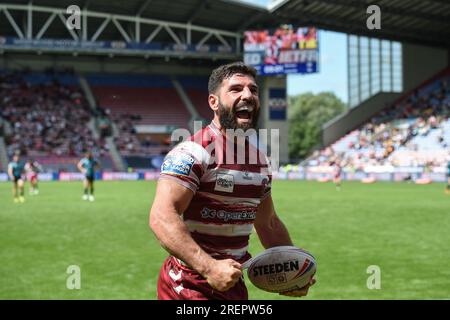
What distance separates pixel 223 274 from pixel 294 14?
36486 mm

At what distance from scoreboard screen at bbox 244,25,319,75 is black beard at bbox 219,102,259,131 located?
3810 centimetres

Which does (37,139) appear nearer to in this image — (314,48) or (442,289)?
(314,48)

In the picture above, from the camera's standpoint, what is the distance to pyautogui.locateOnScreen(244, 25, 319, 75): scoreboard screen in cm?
4097

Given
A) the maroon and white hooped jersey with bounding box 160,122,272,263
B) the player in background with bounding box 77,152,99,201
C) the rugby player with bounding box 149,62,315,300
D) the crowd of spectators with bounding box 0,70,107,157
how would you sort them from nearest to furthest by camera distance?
1. the rugby player with bounding box 149,62,315,300
2. the maroon and white hooped jersey with bounding box 160,122,272,263
3. the player in background with bounding box 77,152,99,201
4. the crowd of spectators with bounding box 0,70,107,157

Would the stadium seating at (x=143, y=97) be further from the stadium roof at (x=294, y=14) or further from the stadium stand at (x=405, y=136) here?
the stadium stand at (x=405, y=136)

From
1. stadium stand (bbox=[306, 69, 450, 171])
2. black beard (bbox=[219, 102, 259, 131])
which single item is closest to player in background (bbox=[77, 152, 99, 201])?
black beard (bbox=[219, 102, 259, 131])

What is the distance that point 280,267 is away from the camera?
133 inches

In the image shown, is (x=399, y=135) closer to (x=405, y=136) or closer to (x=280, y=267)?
(x=405, y=136)

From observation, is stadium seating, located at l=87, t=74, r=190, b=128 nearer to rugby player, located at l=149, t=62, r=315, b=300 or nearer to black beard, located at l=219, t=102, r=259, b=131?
rugby player, located at l=149, t=62, r=315, b=300

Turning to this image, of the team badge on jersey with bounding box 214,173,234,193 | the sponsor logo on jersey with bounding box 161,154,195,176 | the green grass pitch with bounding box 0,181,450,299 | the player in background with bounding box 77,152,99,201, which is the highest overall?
the sponsor logo on jersey with bounding box 161,154,195,176

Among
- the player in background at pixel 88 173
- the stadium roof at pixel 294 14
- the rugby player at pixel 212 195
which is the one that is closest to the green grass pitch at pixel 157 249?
the player in background at pixel 88 173

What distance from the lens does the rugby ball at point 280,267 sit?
338cm

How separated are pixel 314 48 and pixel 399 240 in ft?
102

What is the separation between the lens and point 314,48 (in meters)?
40.8
